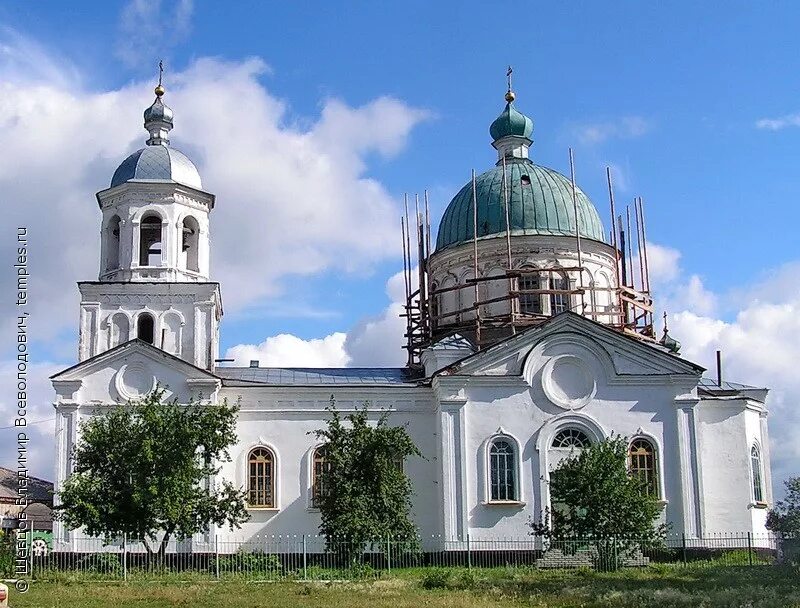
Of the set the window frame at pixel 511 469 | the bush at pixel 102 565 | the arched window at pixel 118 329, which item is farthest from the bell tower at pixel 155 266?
the window frame at pixel 511 469

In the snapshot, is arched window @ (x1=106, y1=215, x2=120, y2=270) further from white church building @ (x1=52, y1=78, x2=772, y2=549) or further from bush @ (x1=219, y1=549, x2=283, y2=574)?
bush @ (x1=219, y1=549, x2=283, y2=574)

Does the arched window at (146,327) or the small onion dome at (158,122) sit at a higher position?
the small onion dome at (158,122)

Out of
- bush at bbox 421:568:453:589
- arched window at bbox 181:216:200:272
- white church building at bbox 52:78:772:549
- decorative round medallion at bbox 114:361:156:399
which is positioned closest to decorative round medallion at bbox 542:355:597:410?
white church building at bbox 52:78:772:549

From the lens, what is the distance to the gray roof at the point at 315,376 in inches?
1256

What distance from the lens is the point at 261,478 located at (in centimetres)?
3078

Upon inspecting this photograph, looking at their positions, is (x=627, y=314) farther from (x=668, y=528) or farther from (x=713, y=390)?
(x=668, y=528)

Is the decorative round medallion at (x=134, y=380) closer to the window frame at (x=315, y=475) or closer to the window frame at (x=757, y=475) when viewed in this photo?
the window frame at (x=315, y=475)

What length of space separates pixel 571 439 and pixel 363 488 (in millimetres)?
6499

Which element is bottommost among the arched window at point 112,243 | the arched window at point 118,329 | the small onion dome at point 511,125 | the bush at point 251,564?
the bush at point 251,564

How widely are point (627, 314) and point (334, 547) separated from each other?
13.4m

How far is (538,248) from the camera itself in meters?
35.4

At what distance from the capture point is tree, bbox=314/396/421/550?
26672 mm

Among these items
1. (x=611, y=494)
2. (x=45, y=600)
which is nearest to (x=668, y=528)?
(x=611, y=494)

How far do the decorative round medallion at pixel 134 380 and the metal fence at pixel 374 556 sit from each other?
3989 mm
